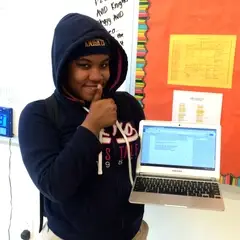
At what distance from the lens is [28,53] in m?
1.59

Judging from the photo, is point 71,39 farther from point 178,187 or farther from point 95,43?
point 178,187

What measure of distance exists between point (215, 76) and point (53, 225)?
80 centimetres

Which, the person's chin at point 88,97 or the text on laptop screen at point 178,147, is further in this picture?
the text on laptop screen at point 178,147

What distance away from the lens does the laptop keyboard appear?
103 cm

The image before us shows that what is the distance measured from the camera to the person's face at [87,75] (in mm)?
944

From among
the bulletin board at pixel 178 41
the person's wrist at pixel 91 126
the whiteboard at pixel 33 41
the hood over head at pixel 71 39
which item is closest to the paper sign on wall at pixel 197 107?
the bulletin board at pixel 178 41

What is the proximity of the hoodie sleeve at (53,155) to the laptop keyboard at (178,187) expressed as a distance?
0.21 meters

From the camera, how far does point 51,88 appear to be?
1.59m

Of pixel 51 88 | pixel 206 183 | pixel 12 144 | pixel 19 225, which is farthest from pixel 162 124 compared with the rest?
pixel 19 225

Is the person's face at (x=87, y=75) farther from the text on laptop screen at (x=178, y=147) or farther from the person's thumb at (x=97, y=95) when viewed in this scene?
the text on laptop screen at (x=178, y=147)

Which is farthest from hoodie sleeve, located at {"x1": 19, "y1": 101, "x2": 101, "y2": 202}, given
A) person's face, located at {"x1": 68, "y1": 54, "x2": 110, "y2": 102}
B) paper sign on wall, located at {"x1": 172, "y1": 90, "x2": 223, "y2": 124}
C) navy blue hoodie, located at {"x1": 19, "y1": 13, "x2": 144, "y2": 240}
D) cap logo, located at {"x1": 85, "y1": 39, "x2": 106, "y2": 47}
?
paper sign on wall, located at {"x1": 172, "y1": 90, "x2": 223, "y2": 124}

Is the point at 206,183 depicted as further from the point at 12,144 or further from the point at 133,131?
the point at 12,144

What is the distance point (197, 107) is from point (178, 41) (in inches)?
10.6

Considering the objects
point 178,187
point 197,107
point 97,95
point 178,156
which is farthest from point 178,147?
point 97,95
